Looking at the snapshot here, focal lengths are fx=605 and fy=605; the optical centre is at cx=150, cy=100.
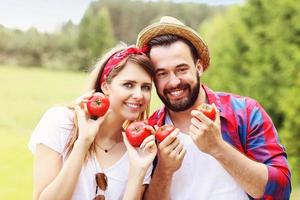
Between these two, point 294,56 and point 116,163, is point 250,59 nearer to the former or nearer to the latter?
point 294,56

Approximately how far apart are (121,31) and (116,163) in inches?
514

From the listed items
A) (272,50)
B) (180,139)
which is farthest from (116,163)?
(272,50)

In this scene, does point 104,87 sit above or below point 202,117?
above

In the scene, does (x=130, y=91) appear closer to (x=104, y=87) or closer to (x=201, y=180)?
(x=104, y=87)

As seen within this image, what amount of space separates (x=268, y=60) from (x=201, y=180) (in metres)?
5.38

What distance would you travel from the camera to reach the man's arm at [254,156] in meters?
2.53

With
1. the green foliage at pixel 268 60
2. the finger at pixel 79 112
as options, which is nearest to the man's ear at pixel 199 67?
the finger at pixel 79 112

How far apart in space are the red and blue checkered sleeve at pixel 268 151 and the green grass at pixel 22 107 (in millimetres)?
9231

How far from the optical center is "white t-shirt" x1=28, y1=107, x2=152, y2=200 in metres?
2.59

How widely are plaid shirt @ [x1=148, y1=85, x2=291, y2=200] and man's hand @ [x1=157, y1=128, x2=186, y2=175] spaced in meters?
0.30

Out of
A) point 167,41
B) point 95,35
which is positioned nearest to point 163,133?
point 167,41

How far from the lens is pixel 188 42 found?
2.93 meters

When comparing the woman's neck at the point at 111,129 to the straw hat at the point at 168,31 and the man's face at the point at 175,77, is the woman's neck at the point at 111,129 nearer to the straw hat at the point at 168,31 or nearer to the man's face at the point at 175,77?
the man's face at the point at 175,77

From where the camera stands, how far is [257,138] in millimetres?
2789
